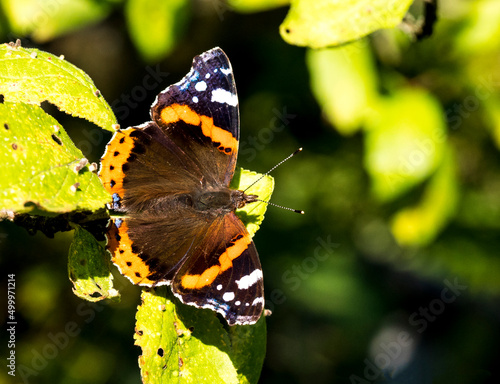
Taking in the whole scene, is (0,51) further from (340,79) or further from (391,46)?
(391,46)

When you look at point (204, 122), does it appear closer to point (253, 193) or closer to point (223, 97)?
point (223, 97)

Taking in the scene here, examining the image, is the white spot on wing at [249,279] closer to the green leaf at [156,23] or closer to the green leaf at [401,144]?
the green leaf at [401,144]

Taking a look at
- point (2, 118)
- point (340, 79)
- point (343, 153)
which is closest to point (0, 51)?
point (2, 118)

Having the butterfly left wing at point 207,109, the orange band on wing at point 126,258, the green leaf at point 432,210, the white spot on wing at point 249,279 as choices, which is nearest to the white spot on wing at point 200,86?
the butterfly left wing at point 207,109

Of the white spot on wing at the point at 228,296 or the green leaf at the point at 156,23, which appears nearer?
the white spot on wing at the point at 228,296

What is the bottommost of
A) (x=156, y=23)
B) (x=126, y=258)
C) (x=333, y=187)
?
(x=333, y=187)

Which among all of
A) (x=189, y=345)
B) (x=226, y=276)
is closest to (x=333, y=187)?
(x=226, y=276)
